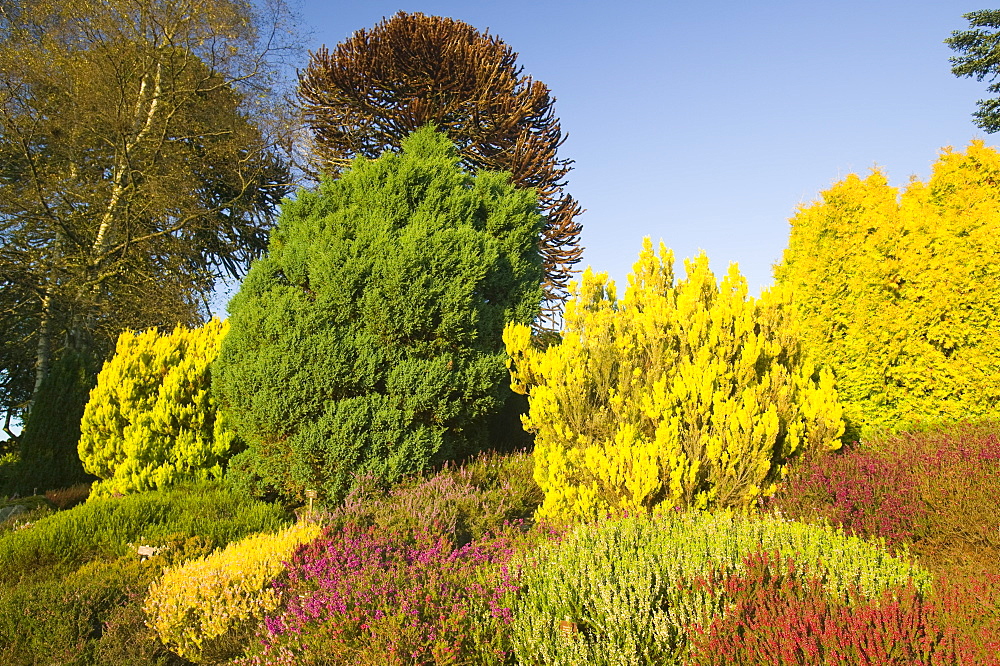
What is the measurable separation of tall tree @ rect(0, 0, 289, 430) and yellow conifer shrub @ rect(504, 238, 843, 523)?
9.86 m

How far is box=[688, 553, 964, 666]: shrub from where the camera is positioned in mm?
2812

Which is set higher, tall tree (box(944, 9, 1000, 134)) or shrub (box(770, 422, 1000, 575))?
tall tree (box(944, 9, 1000, 134))

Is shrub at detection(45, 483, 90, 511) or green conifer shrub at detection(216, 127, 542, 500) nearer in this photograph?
green conifer shrub at detection(216, 127, 542, 500)

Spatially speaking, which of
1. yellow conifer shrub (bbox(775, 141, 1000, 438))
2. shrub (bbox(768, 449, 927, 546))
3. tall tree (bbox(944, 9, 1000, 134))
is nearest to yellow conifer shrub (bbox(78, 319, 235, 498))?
shrub (bbox(768, 449, 927, 546))

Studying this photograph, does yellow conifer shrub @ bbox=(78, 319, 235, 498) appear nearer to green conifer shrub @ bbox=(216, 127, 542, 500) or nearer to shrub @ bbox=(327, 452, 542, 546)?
green conifer shrub @ bbox=(216, 127, 542, 500)

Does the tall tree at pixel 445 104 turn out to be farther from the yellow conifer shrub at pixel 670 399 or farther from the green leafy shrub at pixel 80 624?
the green leafy shrub at pixel 80 624

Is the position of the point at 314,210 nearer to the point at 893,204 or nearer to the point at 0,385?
the point at 893,204

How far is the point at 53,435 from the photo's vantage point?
1129cm

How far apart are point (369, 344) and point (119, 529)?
10.8 ft

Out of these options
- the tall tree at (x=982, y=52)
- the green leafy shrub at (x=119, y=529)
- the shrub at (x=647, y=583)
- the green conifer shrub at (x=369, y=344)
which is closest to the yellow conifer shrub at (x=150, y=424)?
the green conifer shrub at (x=369, y=344)

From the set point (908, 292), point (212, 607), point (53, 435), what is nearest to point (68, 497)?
point (53, 435)

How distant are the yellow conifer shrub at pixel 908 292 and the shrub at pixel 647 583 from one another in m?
3.61

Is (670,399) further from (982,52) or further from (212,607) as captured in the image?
(982,52)

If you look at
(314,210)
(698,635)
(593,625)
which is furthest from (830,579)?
(314,210)
